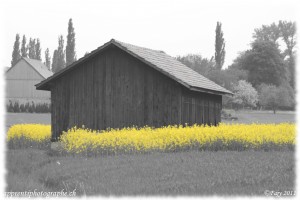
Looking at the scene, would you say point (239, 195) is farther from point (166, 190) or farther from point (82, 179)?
point (82, 179)

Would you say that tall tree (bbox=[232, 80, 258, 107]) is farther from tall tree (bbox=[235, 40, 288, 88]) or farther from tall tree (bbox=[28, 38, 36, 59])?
tall tree (bbox=[28, 38, 36, 59])

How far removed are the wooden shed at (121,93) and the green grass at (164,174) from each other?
5289 millimetres

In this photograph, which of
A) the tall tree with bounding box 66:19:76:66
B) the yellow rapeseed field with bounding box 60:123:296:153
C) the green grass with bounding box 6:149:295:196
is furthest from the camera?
the tall tree with bounding box 66:19:76:66

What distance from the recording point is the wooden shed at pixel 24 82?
229ft

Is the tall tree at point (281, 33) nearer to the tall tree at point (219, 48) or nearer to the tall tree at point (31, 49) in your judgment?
the tall tree at point (219, 48)

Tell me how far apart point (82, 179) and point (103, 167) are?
156 cm

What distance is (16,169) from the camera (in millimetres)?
16219

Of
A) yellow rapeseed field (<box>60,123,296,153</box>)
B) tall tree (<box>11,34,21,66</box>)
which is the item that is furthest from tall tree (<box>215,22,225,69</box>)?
yellow rapeseed field (<box>60,123,296,153</box>)

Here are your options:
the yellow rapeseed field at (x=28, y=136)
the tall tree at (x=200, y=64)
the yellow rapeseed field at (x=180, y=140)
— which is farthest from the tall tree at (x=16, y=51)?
the yellow rapeseed field at (x=180, y=140)

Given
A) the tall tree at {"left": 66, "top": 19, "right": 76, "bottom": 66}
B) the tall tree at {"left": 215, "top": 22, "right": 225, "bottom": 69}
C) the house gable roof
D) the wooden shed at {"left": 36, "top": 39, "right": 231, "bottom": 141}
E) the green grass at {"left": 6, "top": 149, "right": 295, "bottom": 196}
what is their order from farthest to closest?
the tall tree at {"left": 215, "top": 22, "right": 225, "bottom": 69}
the tall tree at {"left": 66, "top": 19, "right": 76, "bottom": 66}
the house gable roof
the wooden shed at {"left": 36, "top": 39, "right": 231, "bottom": 141}
the green grass at {"left": 6, "top": 149, "right": 295, "bottom": 196}

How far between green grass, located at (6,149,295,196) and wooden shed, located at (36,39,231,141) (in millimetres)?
5289

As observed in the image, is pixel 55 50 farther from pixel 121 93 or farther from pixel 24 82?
pixel 121 93

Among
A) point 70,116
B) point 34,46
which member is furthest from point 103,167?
point 34,46

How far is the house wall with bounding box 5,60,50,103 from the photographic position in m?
70.1
